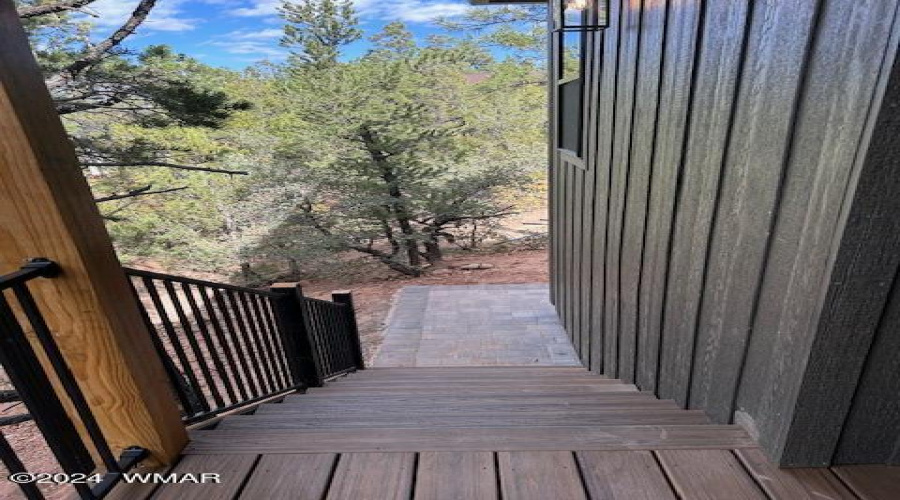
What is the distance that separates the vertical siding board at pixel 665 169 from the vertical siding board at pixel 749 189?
0.38 metres

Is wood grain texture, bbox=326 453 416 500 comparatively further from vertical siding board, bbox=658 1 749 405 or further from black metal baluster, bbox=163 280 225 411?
vertical siding board, bbox=658 1 749 405

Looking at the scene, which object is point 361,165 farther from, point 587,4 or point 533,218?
point 587,4

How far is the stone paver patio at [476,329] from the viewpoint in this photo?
4159mm

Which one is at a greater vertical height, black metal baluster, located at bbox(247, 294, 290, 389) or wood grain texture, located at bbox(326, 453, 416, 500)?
wood grain texture, located at bbox(326, 453, 416, 500)

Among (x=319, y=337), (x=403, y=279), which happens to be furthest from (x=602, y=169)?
(x=403, y=279)

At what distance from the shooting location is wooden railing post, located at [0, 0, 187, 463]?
0.92m

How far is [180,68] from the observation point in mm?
5789

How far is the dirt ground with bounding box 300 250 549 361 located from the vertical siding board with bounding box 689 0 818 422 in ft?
13.8

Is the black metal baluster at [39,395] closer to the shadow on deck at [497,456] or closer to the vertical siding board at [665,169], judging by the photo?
the shadow on deck at [497,456]

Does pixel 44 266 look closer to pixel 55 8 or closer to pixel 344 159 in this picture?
pixel 55 8

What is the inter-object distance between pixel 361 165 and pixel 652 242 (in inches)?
318

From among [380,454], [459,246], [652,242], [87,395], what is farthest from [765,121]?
[459,246]

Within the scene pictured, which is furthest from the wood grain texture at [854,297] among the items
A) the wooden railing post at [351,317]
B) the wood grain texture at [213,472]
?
the wooden railing post at [351,317]

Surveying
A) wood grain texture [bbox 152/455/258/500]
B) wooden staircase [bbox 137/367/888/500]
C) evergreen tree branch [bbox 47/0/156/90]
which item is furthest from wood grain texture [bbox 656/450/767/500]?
evergreen tree branch [bbox 47/0/156/90]
